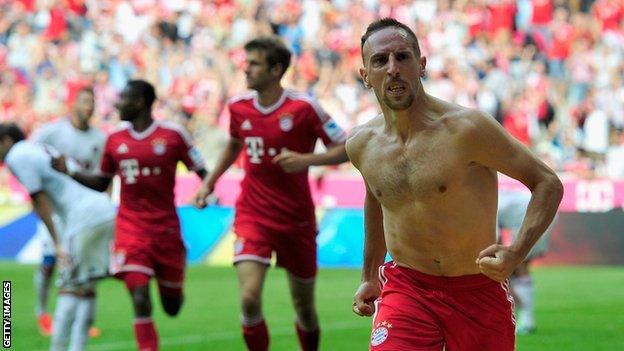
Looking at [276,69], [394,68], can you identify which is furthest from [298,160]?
[394,68]

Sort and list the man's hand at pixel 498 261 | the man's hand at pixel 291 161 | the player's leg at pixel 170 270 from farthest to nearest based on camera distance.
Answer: the player's leg at pixel 170 270, the man's hand at pixel 291 161, the man's hand at pixel 498 261

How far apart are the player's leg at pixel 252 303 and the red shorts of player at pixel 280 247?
0.32 ft

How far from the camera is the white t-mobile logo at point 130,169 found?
37.6 ft

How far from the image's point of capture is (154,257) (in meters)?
11.5

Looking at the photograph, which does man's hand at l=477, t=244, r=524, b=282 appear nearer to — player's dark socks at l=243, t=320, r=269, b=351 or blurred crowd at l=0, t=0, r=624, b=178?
player's dark socks at l=243, t=320, r=269, b=351

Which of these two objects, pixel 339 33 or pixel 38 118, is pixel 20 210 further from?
pixel 339 33

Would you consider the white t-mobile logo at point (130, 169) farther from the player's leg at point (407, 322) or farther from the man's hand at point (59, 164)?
the player's leg at point (407, 322)

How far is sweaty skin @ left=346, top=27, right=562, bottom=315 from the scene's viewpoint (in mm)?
6172

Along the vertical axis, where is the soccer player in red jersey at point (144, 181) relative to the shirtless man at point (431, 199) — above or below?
below

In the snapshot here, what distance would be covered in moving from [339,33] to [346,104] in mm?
2801

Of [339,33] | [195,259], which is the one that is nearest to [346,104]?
[339,33]

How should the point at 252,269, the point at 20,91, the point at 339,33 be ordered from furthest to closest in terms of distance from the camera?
the point at 20,91, the point at 339,33, the point at 252,269

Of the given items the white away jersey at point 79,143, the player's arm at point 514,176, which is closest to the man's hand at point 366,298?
the player's arm at point 514,176

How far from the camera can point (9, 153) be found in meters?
11.7
